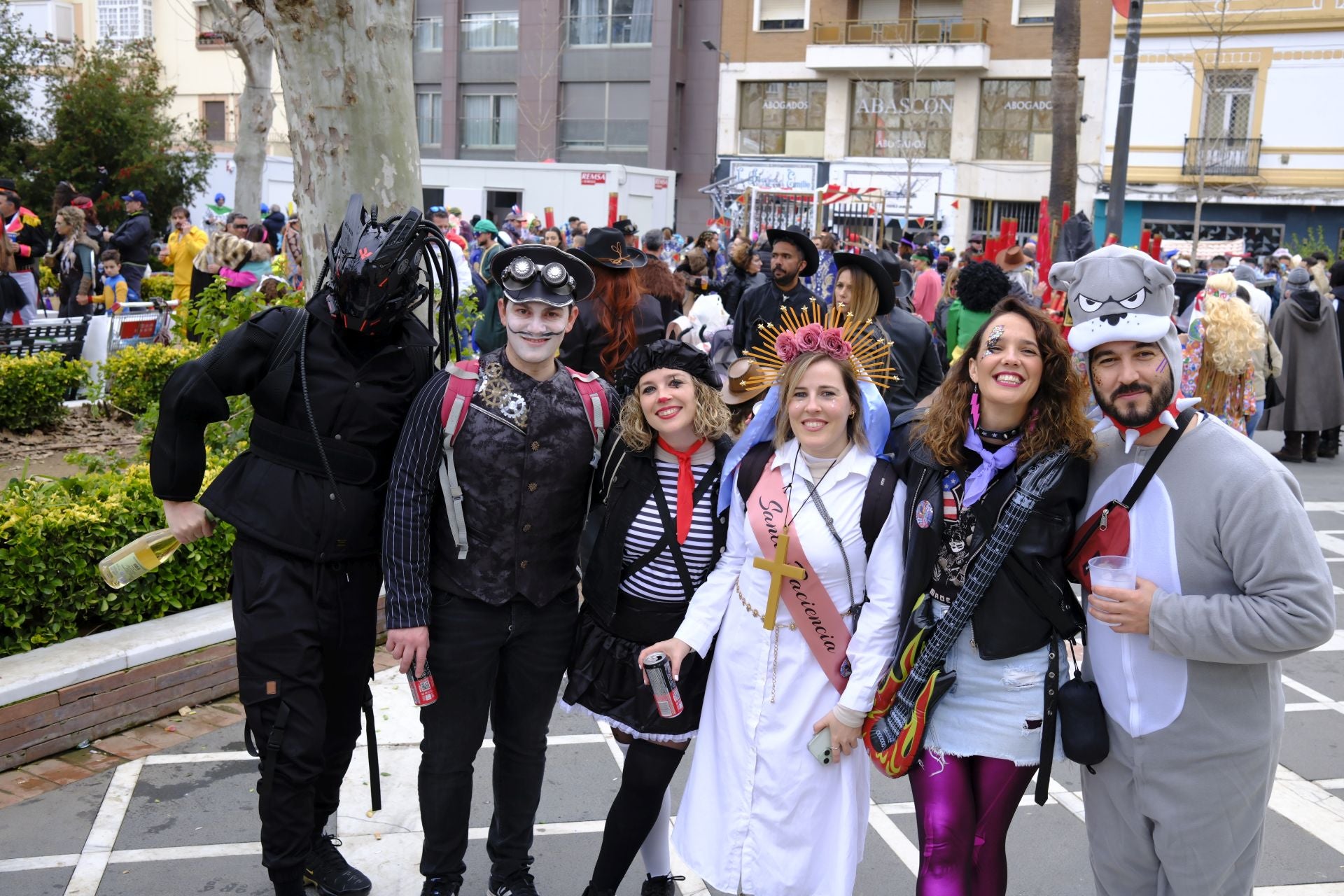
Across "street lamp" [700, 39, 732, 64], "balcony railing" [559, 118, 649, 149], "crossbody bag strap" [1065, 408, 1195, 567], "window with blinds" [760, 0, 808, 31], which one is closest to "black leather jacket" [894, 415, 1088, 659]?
"crossbody bag strap" [1065, 408, 1195, 567]

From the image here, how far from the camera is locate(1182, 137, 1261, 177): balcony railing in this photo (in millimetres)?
32344

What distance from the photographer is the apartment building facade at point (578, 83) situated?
4169 cm

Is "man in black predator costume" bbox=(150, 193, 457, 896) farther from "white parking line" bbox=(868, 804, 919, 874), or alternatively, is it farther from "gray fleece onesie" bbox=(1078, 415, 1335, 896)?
"gray fleece onesie" bbox=(1078, 415, 1335, 896)

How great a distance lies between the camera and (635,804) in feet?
11.9

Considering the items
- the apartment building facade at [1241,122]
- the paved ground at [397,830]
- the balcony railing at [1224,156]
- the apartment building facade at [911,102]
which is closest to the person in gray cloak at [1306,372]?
the paved ground at [397,830]

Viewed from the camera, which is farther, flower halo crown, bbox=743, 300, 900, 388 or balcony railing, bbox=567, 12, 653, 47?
balcony railing, bbox=567, 12, 653, 47

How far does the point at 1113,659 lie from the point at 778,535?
943 mm

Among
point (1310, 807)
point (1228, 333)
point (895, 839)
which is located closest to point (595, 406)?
point (895, 839)

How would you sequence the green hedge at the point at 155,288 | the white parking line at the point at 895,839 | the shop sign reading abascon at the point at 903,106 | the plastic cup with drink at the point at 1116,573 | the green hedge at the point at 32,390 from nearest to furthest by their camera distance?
the plastic cup with drink at the point at 1116,573, the white parking line at the point at 895,839, the green hedge at the point at 32,390, the green hedge at the point at 155,288, the shop sign reading abascon at the point at 903,106

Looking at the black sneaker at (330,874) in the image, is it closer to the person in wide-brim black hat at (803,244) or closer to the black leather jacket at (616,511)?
the black leather jacket at (616,511)

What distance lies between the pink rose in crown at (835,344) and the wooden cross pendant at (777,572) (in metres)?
0.53

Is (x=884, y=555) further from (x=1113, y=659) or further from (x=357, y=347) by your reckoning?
(x=357, y=347)

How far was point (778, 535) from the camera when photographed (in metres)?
3.36

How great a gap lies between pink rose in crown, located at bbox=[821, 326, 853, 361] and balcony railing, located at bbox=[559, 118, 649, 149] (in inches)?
1567
